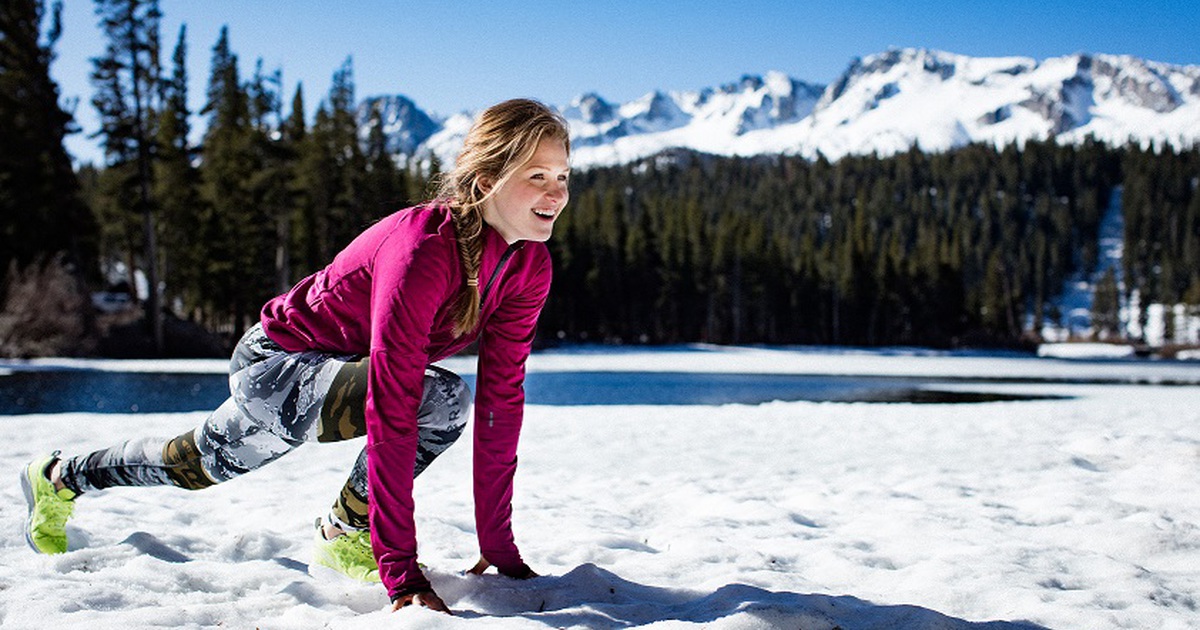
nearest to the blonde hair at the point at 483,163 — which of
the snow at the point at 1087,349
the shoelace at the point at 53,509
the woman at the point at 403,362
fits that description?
the woman at the point at 403,362

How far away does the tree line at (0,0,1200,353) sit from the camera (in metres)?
29.5

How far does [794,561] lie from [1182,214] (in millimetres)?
162448

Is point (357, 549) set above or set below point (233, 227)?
below

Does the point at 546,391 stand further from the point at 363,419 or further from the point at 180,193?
the point at 180,193

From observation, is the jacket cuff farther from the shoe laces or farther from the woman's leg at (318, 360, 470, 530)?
the shoe laces

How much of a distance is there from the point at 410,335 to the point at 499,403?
1.85 ft

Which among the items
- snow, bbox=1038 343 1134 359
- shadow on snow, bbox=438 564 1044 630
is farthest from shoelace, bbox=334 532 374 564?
snow, bbox=1038 343 1134 359

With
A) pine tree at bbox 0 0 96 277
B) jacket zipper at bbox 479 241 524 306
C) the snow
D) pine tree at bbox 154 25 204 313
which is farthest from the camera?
the snow

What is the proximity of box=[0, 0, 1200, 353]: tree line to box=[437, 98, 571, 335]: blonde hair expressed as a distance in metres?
0.57

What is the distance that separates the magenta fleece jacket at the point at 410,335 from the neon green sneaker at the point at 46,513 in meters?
1.08

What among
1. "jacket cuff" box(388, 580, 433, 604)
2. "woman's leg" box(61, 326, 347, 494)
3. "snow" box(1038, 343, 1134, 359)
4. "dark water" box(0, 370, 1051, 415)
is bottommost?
"snow" box(1038, 343, 1134, 359)

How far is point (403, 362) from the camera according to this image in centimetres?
226

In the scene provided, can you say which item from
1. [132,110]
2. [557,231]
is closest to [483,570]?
[132,110]

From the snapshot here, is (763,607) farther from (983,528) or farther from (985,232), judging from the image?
(985,232)
